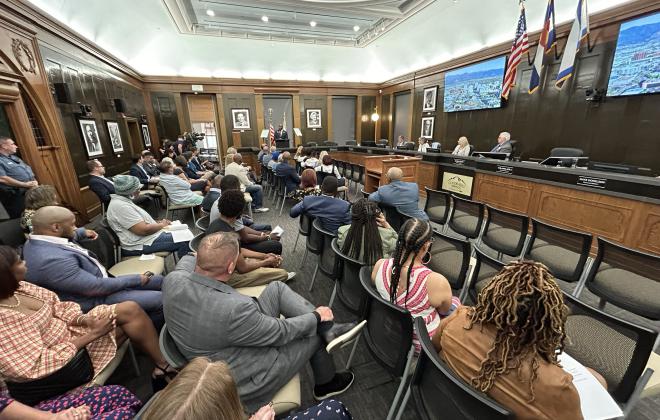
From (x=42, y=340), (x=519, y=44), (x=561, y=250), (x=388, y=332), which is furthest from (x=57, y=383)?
(x=519, y=44)

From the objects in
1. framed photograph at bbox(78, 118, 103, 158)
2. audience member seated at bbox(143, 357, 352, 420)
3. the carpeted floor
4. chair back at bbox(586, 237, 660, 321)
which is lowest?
the carpeted floor

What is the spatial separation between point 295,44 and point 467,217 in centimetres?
966

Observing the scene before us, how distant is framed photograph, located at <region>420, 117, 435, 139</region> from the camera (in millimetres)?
9695

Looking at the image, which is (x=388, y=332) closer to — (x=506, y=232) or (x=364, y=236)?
(x=364, y=236)

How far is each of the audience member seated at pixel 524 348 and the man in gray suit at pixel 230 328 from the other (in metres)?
0.70

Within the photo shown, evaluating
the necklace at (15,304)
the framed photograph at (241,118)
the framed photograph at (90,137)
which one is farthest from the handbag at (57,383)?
the framed photograph at (241,118)

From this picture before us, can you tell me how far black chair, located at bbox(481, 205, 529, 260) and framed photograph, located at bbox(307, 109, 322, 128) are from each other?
10394 millimetres

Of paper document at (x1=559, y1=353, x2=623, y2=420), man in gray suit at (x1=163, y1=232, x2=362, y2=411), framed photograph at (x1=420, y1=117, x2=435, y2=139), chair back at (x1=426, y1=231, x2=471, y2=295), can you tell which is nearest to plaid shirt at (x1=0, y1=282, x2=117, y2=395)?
man in gray suit at (x1=163, y1=232, x2=362, y2=411)

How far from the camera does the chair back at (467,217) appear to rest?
313 centimetres

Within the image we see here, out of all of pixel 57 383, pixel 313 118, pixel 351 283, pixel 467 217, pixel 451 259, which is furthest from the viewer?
pixel 313 118

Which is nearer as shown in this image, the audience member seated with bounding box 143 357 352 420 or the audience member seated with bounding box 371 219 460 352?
the audience member seated with bounding box 143 357 352 420

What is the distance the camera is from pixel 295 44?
10.1 m

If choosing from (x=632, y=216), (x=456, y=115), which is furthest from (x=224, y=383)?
(x=456, y=115)

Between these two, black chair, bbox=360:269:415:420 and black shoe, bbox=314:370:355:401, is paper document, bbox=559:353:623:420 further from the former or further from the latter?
black shoe, bbox=314:370:355:401
